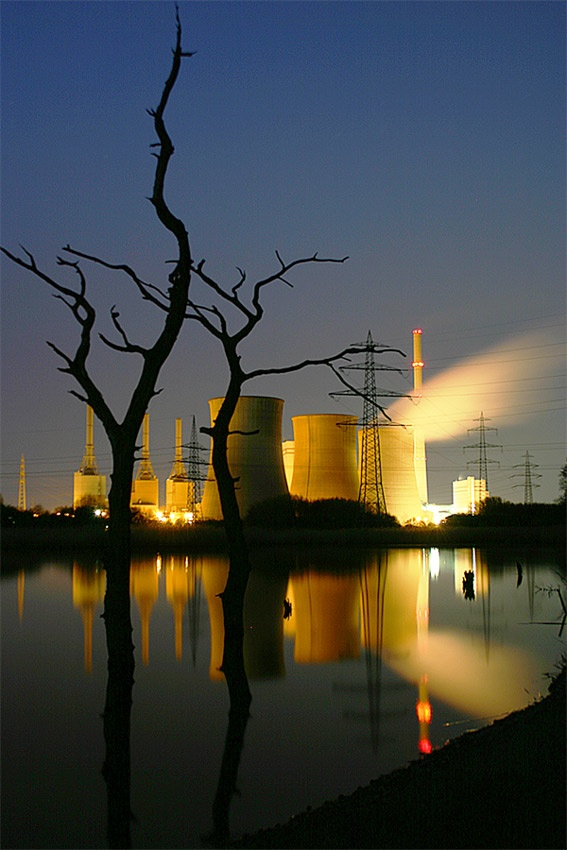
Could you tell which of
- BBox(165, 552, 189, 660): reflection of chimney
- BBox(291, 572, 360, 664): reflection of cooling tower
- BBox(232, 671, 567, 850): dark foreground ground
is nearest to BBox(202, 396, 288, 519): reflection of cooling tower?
BBox(165, 552, 189, 660): reflection of chimney

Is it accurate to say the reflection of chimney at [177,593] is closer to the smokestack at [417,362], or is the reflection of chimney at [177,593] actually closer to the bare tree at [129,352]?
the bare tree at [129,352]

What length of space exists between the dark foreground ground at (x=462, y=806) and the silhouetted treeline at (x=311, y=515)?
22.6m

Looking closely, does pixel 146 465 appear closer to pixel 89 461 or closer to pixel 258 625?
pixel 89 461

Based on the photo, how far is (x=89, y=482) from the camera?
39.5 meters

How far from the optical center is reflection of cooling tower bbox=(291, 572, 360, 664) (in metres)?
6.27

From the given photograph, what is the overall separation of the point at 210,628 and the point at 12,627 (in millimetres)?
2082

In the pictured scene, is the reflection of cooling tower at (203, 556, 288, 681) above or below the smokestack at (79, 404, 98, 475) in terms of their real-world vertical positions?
below

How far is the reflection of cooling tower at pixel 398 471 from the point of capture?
29547mm

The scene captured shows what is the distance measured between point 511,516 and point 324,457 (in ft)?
24.4

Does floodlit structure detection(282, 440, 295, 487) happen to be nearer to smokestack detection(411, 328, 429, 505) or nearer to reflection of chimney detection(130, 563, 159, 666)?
smokestack detection(411, 328, 429, 505)

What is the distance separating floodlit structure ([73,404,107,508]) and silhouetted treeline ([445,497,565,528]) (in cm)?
1817

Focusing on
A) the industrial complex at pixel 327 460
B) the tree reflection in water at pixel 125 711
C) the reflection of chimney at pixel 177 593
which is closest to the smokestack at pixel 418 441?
the industrial complex at pixel 327 460

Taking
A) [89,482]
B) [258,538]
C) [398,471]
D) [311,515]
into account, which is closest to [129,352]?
[258,538]

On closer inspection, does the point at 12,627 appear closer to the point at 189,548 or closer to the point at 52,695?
the point at 52,695
